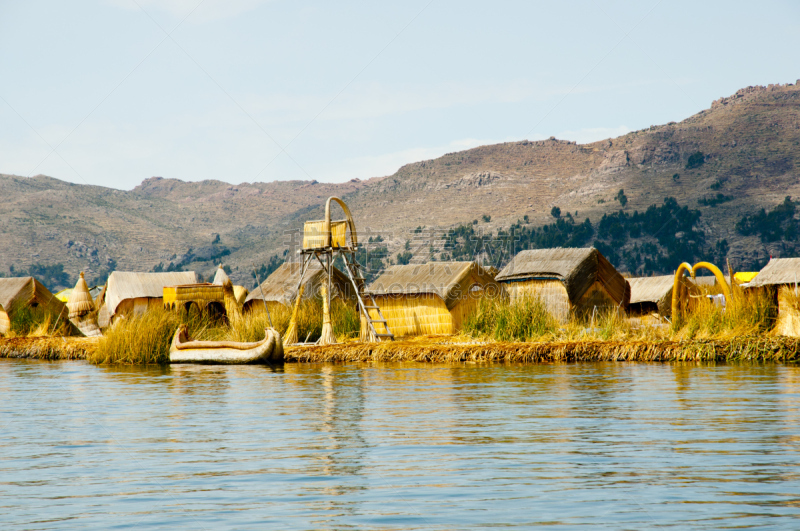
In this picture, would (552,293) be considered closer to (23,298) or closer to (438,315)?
(438,315)

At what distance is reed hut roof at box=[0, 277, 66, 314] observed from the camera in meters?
32.8

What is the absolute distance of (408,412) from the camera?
12266 mm

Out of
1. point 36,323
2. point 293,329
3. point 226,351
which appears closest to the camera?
point 226,351

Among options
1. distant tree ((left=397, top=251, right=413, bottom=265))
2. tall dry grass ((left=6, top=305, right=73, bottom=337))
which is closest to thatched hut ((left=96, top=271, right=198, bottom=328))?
tall dry grass ((left=6, top=305, right=73, bottom=337))

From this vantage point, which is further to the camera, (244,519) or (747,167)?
(747,167)

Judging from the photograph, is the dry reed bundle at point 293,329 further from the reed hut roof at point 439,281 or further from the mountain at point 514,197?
the mountain at point 514,197

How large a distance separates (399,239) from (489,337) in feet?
280

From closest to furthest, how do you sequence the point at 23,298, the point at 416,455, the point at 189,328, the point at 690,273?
the point at 416,455
the point at 690,273
the point at 189,328
the point at 23,298

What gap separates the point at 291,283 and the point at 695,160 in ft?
286

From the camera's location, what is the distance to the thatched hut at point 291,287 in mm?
31812

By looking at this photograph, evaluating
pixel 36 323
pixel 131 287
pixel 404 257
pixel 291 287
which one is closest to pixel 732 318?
pixel 291 287

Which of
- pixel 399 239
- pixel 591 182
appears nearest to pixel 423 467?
pixel 399 239

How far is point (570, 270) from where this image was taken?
89.8 feet

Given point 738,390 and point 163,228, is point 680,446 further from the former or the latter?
point 163,228
